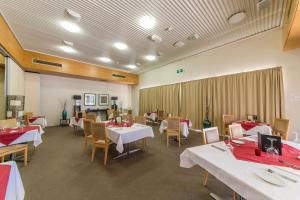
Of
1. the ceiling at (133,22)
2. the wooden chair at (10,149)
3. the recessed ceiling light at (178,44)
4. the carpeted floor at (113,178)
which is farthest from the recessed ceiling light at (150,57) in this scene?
the wooden chair at (10,149)

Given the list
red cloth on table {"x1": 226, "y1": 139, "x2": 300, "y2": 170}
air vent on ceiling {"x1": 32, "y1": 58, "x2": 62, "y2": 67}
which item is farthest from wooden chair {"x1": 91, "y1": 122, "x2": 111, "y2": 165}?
air vent on ceiling {"x1": 32, "y1": 58, "x2": 62, "y2": 67}

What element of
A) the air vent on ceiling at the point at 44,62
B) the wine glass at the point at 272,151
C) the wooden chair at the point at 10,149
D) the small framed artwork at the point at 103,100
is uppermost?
the air vent on ceiling at the point at 44,62

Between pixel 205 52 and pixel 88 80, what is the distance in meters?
7.19

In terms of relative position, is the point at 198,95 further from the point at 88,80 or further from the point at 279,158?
the point at 88,80

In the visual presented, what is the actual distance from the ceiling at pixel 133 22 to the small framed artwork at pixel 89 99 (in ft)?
12.0

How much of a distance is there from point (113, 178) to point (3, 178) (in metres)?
1.64

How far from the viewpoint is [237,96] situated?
4.95 m

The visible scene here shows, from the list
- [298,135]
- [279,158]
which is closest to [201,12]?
[279,158]

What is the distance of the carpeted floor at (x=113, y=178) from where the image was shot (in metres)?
2.11

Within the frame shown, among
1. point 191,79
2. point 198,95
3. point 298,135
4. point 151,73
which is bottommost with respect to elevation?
point 298,135

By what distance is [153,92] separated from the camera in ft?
28.9

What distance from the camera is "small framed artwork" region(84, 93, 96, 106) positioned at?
8720 mm

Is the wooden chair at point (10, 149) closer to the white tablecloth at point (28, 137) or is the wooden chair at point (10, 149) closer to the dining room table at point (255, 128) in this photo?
the white tablecloth at point (28, 137)

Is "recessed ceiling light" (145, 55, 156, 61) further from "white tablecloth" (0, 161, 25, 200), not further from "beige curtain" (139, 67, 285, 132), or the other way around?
"white tablecloth" (0, 161, 25, 200)
